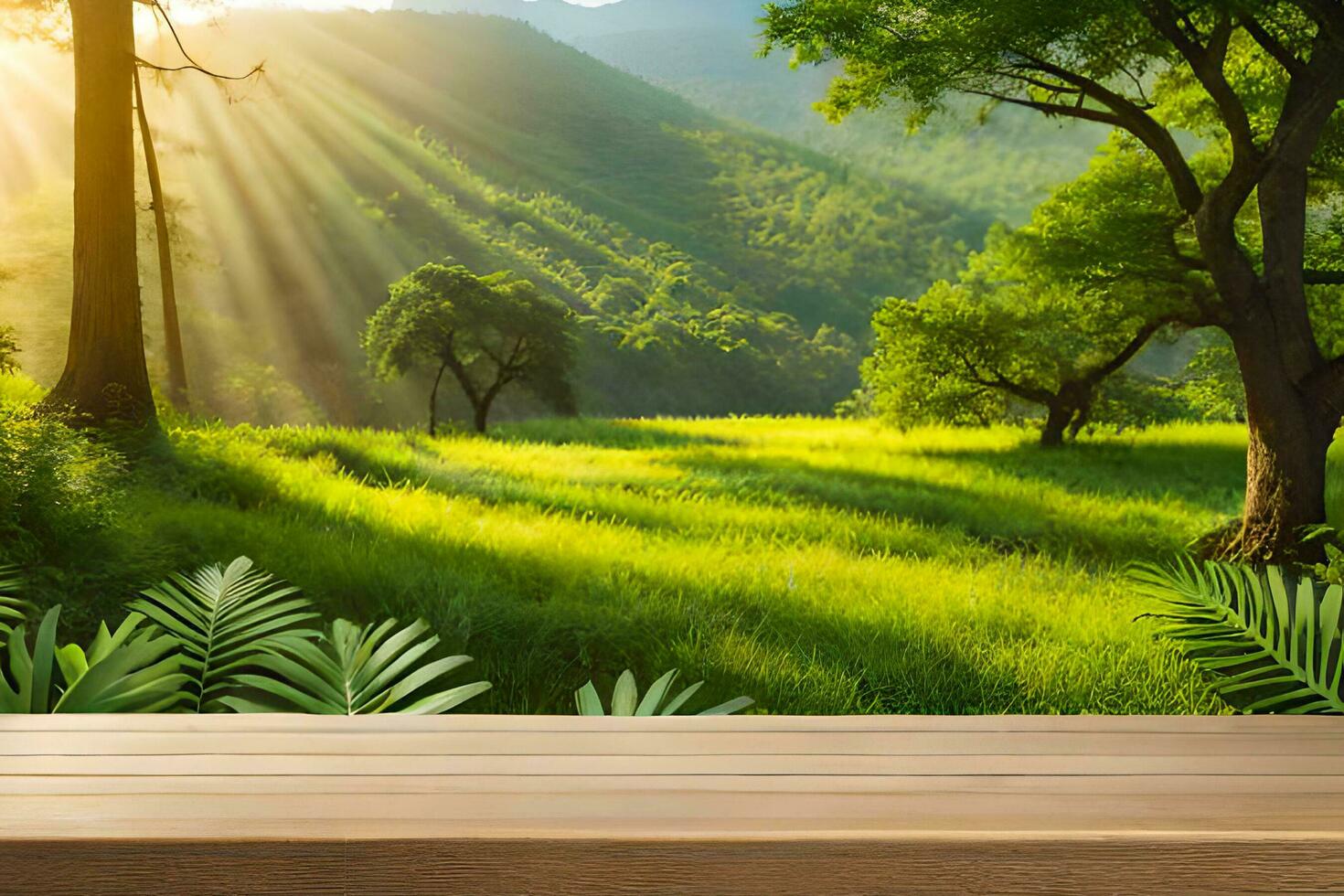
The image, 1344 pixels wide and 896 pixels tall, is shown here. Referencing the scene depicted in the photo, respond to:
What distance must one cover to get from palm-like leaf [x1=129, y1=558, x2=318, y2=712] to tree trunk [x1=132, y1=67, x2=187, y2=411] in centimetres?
56

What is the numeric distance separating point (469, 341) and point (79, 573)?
47.6 inches

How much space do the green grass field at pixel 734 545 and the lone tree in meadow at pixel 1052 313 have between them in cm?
15

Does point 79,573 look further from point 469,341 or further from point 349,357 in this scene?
point 469,341

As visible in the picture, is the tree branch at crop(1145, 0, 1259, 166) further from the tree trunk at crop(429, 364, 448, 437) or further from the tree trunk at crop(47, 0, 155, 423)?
the tree trunk at crop(47, 0, 155, 423)

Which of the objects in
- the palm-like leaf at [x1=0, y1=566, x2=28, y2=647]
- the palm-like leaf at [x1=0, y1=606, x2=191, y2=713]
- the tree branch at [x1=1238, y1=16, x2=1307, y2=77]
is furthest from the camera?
the tree branch at [x1=1238, y1=16, x2=1307, y2=77]

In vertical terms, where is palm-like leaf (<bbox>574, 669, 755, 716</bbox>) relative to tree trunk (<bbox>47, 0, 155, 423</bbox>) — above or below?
below

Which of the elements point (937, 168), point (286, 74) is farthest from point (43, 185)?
point (937, 168)

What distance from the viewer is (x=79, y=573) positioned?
2.50 meters

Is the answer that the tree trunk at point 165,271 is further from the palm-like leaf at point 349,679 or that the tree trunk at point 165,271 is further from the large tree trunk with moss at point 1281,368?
the large tree trunk with moss at point 1281,368

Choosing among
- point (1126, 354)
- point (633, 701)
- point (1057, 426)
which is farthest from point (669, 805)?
point (1126, 354)

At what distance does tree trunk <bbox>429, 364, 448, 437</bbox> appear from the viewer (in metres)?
2.97

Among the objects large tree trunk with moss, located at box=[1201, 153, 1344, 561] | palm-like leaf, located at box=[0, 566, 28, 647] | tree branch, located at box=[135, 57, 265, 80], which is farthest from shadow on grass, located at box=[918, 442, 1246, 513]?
palm-like leaf, located at box=[0, 566, 28, 647]

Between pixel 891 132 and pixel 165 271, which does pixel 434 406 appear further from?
pixel 891 132

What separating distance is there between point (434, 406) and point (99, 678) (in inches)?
50.1
